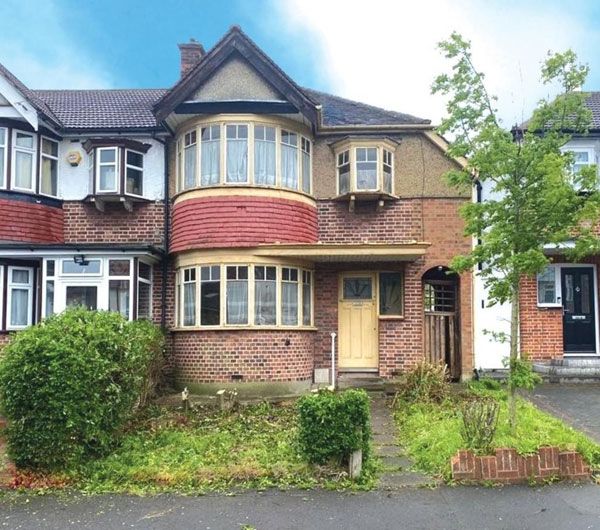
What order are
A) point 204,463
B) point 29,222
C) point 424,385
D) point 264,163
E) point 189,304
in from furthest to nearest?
1. point 29,222
2. point 189,304
3. point 264,163
4. point 424,385
5. point 204,463

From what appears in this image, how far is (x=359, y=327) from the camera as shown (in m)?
14.8

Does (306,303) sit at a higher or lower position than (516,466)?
higher

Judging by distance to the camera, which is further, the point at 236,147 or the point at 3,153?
the point at 3,153

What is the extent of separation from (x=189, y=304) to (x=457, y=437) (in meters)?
7.77

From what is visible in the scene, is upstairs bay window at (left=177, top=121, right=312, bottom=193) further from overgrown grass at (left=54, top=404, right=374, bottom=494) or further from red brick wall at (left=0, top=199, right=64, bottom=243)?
overgrown grass at (left=54, top=404, right=374, bottom=494)

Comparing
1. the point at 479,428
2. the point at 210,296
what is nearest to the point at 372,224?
the point at 210,296

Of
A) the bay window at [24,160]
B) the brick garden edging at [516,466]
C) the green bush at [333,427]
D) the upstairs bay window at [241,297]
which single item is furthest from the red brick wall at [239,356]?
the brick garden edging at [516,466]

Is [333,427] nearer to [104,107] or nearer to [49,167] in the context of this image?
[49,167]

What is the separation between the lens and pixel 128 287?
539 inches

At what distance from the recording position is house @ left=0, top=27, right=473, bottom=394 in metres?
13.5

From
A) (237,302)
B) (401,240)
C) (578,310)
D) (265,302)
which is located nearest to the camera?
(237,302)

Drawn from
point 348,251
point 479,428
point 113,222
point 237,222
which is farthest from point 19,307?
point 479,428

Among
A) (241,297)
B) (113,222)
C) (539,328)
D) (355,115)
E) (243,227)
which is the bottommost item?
(539,328)

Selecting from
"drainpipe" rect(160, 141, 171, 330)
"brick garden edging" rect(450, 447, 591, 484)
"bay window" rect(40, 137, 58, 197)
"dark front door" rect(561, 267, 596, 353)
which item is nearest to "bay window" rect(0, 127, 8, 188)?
"bay window" rect(40, 137, 58, 197)
